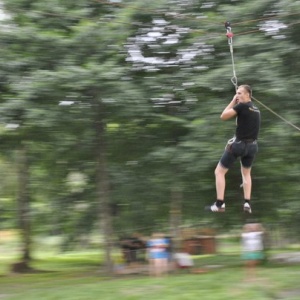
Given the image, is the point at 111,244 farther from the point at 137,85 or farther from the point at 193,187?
the point at 137,85

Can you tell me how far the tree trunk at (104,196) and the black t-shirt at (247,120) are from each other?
731 centimetres

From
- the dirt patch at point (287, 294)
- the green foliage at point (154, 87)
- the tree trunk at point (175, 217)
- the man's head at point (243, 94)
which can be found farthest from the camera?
the tree trunk at point (175, 217)

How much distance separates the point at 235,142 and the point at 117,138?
761cm

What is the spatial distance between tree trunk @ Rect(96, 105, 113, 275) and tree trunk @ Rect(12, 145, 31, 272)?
8.74 ft

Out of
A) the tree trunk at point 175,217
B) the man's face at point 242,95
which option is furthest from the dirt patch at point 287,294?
the man's face at point 242,95

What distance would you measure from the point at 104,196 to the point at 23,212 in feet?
15.7

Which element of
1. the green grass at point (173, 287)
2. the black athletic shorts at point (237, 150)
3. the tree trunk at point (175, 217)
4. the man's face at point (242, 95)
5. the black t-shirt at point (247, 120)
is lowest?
the green grass at point (173, 287)

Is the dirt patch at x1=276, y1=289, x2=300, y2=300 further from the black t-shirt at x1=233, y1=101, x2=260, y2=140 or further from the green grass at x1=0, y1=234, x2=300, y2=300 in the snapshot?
the black t-shirt at x1=233, y1=101, x2=260, y2=140

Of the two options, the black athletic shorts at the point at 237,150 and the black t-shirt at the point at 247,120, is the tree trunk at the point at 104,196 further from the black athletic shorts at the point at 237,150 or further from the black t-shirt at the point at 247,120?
the black t-shirt at the point at 247,120

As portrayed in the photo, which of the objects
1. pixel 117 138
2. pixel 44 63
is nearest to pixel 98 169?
pixel 117 138

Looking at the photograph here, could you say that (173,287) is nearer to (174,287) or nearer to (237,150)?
(174,287)

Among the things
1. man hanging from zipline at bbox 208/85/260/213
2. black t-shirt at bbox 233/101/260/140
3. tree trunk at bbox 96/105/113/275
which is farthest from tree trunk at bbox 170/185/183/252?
black t-shirt at bbox 233/101/260/140

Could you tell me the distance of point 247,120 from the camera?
24.5 feet

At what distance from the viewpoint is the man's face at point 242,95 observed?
730 centimetres
